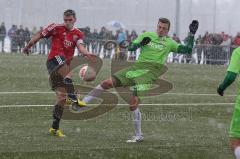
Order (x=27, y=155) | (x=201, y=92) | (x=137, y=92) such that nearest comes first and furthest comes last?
(x=27, y=155) < (x=137, y=92) < (x=201, y=92)

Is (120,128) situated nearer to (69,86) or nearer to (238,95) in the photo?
(69,86)

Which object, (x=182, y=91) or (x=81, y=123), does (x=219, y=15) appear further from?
(x=81, y=123)

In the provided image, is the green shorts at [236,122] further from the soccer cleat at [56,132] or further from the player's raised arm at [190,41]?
the soccer cleat at [56,132]

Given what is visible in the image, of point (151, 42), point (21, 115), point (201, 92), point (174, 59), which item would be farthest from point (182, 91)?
point (174, 59)

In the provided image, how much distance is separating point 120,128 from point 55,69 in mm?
2215

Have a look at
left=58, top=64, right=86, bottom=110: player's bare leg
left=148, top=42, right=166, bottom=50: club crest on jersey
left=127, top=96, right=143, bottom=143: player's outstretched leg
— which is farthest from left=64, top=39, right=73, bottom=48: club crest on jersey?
left=127, top=96, right=143, bottom=143: player's outstretched leg

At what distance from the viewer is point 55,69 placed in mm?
13828

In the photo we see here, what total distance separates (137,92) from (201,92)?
38.3ft

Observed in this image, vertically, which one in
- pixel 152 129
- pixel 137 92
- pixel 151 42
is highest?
pixel 151 42

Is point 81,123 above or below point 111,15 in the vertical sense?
below

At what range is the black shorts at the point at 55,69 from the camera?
13758 millimetres

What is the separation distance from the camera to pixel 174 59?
43.2m

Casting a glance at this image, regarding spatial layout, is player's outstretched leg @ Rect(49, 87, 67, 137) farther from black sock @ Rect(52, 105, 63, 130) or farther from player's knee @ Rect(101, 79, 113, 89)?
player's knee @ Rect(101, 79, 113, 89)

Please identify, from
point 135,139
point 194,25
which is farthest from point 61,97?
point 194,25
